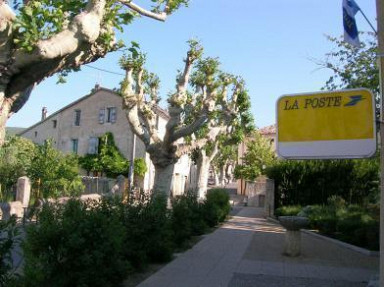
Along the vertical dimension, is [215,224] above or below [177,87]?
below

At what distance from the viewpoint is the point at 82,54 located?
5910 mm

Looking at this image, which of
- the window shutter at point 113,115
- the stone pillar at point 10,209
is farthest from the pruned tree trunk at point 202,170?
the window shutter at point 113,115

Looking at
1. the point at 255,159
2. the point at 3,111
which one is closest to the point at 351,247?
the point at 3,111

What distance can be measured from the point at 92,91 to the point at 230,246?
31830 mm

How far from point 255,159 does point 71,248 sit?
41479 mm

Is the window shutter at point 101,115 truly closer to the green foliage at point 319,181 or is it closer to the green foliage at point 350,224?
the green foliage at point 319,181

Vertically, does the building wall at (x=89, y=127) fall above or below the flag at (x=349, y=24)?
above

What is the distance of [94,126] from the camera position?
1608 inches

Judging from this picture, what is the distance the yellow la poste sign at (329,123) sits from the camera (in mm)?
3041

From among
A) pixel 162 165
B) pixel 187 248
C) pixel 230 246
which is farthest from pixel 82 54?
pixel 162 165

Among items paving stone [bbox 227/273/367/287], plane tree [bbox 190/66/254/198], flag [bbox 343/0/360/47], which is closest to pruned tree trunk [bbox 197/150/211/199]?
plane tree [bbox 190/66/254/198]

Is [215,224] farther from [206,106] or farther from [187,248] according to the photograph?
[187,248]

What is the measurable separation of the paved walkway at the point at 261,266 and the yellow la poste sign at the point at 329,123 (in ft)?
16.9

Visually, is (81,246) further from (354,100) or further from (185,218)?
(185,218)
